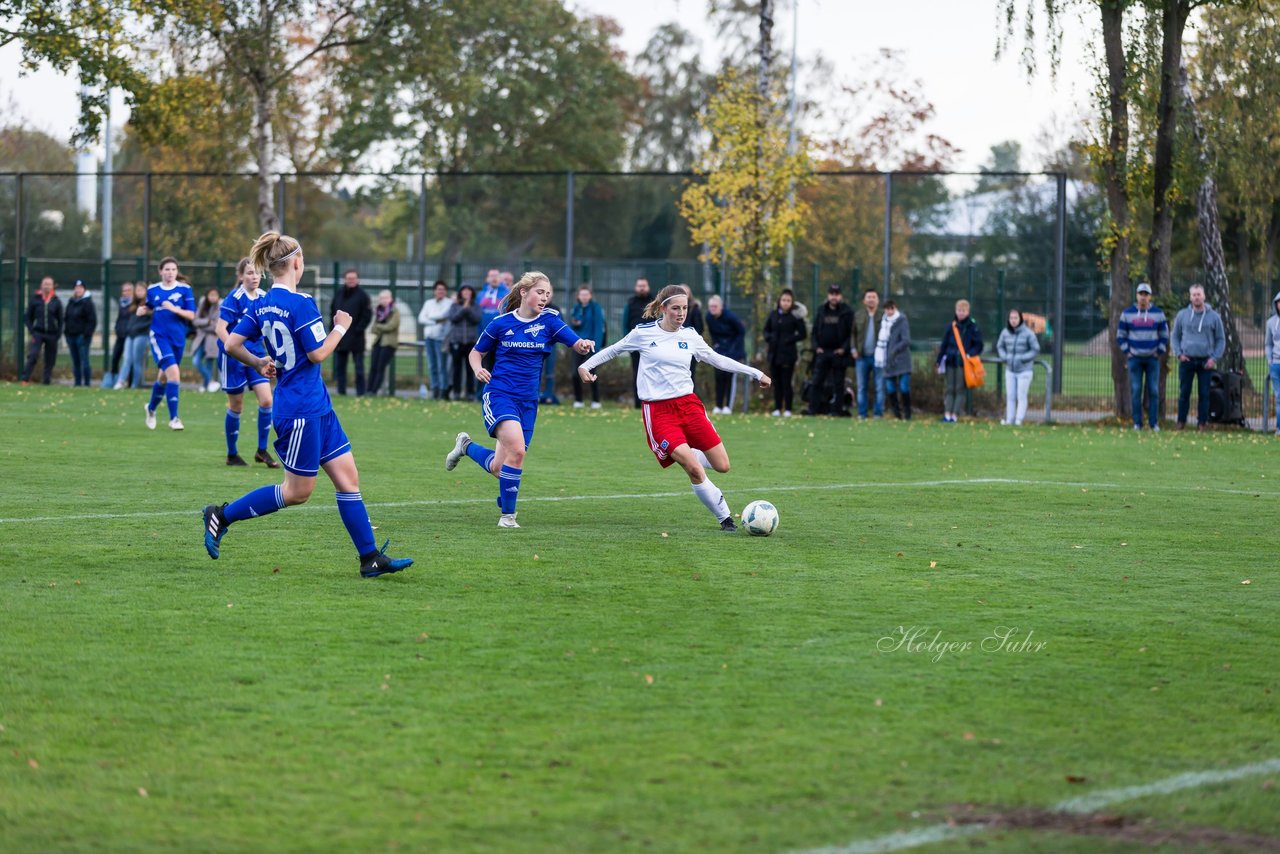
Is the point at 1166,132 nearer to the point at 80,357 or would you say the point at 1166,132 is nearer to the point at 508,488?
the point at 508,488

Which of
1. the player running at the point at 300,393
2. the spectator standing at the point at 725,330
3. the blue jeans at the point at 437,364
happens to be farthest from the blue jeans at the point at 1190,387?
the player running at the point at 300,393

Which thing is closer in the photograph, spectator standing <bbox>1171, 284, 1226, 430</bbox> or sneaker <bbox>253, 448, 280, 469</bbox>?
sneaker <bbox>253, 448, 280, 469</bbox>

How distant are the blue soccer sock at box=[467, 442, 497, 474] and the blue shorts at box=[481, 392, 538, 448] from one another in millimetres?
402

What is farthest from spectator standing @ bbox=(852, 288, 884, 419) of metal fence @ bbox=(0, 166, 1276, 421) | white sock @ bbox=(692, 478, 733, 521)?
white sock @ bbox=(692, 478, 733, 521)

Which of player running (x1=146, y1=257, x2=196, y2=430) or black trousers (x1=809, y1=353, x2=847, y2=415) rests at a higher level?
player running (x1=146, y1=257, x2=196, y2=430)

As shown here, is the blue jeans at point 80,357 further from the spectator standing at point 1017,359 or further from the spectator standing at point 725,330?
the spectator standing at point 1017,359

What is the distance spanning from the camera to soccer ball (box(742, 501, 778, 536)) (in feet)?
35.5

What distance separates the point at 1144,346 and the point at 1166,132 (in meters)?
4.08

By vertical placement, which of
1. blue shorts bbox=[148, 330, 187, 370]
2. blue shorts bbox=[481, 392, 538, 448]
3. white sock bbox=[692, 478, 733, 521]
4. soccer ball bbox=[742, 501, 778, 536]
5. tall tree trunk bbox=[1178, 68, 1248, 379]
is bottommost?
soccer ball bbox=[742, 501, 778, 536]

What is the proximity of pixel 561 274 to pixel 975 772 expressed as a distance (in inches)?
975

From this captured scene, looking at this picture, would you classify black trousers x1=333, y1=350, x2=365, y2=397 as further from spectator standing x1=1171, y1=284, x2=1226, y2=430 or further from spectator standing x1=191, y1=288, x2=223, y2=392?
spectator standing x1=1171, y1=284, x2=1226, y2=430

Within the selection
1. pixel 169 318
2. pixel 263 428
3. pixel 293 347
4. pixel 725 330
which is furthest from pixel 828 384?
pixel 293 347

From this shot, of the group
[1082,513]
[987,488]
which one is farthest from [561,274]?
[1082,513]

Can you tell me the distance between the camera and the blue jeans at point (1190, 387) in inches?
896
